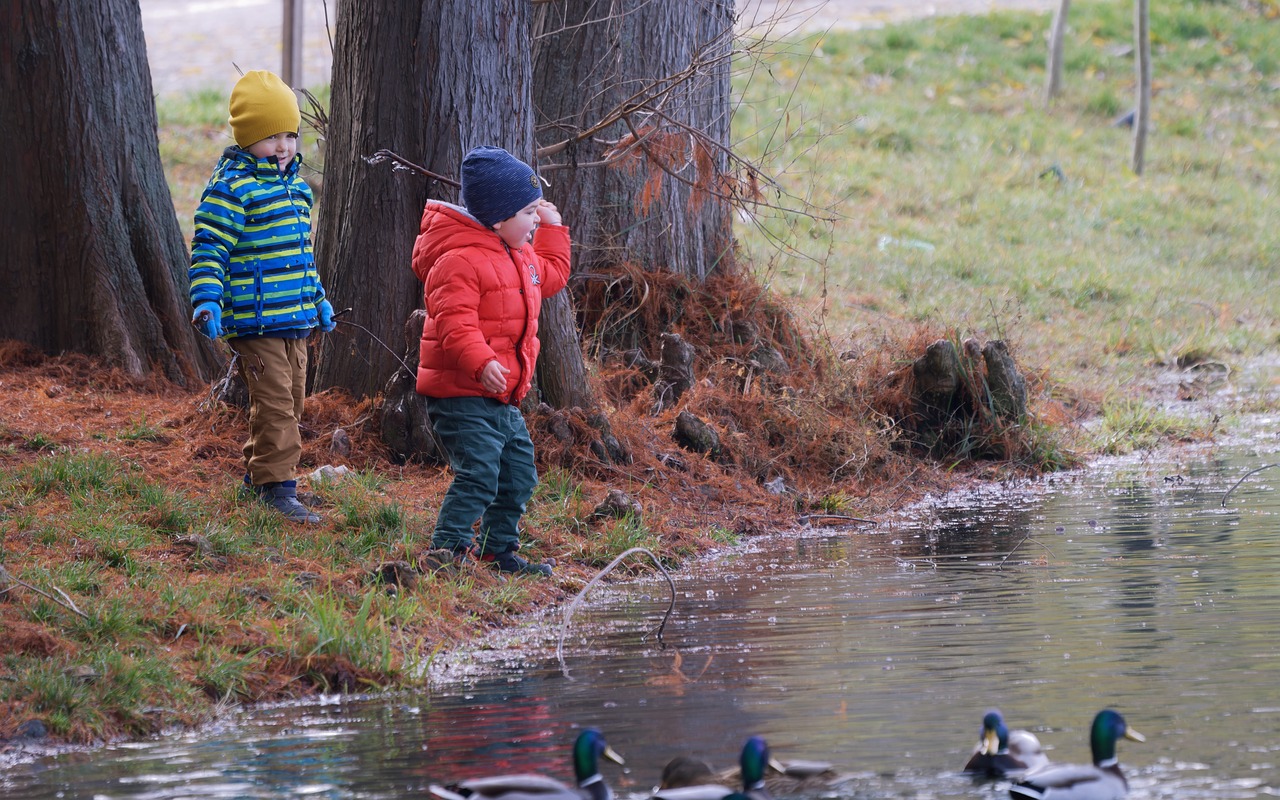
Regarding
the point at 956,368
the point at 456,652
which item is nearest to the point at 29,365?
the point at 456,652

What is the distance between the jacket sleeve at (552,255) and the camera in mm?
7164

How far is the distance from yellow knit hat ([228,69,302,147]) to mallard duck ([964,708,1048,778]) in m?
4.34

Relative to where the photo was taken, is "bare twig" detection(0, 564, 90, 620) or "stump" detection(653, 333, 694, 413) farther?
"stump" detection(653, 333, 694, 413)

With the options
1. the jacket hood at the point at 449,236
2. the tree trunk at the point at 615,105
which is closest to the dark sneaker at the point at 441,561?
the jacket hood at the point at 449,236

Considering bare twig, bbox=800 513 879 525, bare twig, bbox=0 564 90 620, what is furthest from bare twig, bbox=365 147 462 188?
bare twig, bbox=0 564 90 620

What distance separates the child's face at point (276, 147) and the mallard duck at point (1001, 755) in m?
4.39

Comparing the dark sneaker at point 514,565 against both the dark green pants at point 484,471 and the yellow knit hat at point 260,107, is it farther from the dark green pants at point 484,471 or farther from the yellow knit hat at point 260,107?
the yellow knit hat at point 260,107

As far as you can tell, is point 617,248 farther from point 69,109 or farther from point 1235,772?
point 1235,772

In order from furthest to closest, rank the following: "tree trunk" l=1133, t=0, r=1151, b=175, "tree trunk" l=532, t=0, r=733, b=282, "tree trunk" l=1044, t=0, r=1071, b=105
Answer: "tree trunk" l=1044, t=0, r=1071, b=105, "tree trunk" l=1133, t=0, r=1151, b=175, "tree trunk" l=532, t=0, r=733, b=282

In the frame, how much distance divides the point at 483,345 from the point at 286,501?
134 cm

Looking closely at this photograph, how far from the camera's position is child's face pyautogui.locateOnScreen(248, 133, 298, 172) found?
7.09 meters

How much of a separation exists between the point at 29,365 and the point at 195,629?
3971 millimetres

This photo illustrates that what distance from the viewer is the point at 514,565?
6895 millimetres

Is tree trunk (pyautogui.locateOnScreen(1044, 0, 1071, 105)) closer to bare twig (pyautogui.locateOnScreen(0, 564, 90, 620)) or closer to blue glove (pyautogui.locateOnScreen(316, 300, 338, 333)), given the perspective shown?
blue glove (pyautogui.locateOnScreen(316, 300, 338, 333))
